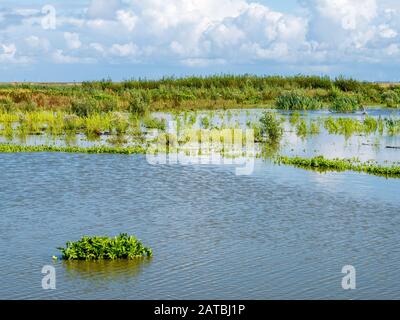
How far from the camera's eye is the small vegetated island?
85.9 feet

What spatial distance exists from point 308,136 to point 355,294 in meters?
21.0

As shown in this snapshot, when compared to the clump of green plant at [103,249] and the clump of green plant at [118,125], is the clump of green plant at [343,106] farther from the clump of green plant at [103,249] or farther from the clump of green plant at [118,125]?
the clump of green plant at [103,249]

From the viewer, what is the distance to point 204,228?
45.5 ft

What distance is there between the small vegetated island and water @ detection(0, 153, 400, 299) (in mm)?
3630

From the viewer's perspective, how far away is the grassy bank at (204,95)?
142 feet

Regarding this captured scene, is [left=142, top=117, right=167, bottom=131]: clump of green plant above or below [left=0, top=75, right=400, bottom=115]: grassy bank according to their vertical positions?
below

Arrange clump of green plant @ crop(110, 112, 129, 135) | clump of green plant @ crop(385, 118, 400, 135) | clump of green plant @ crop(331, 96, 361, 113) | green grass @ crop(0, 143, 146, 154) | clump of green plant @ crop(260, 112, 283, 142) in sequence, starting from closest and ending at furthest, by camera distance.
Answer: green grass @ crop(0, 143, 146, 154) → clump of green plant @ crop(260, 112, 283, 142) → clump of green plant @ crop(110, 112, 129, 135) → clump of green plant @ crop(385, 118, 400, 135) → clump of green plant @ crop(331, 96, 361, 113)

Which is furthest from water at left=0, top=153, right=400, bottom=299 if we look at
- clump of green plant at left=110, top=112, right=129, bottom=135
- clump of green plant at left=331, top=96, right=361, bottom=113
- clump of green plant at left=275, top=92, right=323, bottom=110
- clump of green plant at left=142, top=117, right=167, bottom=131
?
clump of green plant at left=275, top=92, right=323, bottom=110

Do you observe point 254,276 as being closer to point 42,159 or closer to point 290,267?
point 290,267

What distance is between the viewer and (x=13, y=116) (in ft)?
118

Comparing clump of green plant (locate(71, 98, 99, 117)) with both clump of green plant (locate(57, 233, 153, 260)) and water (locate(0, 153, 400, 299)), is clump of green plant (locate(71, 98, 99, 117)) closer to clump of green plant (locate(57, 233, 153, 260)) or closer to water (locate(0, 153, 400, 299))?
water (locate(0, 153, 400, 299))
